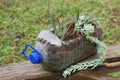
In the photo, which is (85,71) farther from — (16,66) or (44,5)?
(44,5)

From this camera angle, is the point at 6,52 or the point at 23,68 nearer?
the point at 23,68

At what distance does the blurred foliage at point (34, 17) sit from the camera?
4153 mm

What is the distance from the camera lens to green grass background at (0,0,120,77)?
4154mm

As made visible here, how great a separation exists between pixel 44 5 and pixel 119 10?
119 centimetres

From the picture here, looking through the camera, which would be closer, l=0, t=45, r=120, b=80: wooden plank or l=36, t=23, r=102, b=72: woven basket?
l=36, t=23, r=102, b=72: woven basket

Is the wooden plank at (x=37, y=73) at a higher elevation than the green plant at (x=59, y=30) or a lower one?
lower

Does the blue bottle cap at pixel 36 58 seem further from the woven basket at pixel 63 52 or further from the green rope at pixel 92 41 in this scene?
the green rope at pixel 92 41

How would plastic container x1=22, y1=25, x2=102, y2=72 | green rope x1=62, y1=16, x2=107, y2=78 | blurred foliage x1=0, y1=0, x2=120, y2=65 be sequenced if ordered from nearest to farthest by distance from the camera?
plastic container x1=22, y1=25, x2=102, y2=72 → green rope x1=62, y1=16, x2=107, y2=78 → blurred foliage x1=0, y1=0, x2=120, y2=65

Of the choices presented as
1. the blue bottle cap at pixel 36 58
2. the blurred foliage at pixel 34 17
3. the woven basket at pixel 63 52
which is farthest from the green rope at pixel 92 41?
the blurred foliage at pixel 34 17

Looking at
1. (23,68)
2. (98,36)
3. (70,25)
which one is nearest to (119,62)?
(98,36)

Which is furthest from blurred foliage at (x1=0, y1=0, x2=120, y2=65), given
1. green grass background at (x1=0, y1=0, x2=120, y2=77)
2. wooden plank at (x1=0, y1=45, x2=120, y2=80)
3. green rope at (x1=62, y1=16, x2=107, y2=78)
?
green rope at (x1=62, y1=16, x2=107, y2=78)

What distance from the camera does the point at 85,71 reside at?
2010 millimetres

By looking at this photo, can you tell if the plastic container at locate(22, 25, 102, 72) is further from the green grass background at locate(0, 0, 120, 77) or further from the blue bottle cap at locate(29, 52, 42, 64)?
the green grass background at locate(0, 0, 120, 77)

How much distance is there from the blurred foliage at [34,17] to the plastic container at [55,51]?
1.93 meters
